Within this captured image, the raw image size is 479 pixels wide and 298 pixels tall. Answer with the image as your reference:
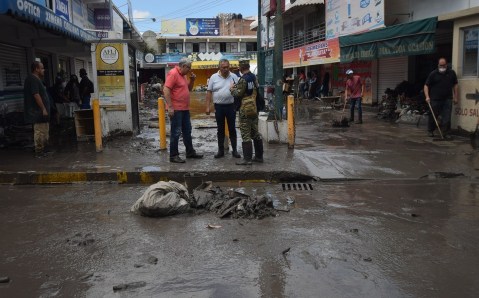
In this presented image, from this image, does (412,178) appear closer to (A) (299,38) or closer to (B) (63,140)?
(B) (63,140)

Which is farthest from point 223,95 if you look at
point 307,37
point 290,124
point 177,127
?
point 307,37

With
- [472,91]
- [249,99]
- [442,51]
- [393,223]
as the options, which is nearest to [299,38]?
[442,51]

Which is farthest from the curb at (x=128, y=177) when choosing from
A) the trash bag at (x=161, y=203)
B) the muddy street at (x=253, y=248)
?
the trash bag at (x=161, y=203)

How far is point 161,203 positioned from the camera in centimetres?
564

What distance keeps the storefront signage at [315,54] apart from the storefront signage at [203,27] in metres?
35.0

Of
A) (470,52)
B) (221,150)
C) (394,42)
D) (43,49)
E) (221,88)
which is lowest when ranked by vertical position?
(221,150)

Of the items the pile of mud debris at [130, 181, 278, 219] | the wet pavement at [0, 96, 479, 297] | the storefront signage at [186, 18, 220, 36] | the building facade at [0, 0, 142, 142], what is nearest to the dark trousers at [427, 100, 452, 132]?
the wet pavement at [0, 96, 479, 297]

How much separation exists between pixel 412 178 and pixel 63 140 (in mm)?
7929

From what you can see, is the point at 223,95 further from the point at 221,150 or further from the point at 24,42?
the point at 24,42

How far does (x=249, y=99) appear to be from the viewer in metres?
8.11

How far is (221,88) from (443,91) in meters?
5.61

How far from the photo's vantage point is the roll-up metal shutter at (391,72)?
19.1m

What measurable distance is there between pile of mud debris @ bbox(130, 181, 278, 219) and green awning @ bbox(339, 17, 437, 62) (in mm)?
8560

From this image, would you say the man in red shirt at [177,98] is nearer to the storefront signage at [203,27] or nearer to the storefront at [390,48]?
the storefront at [390,48]
